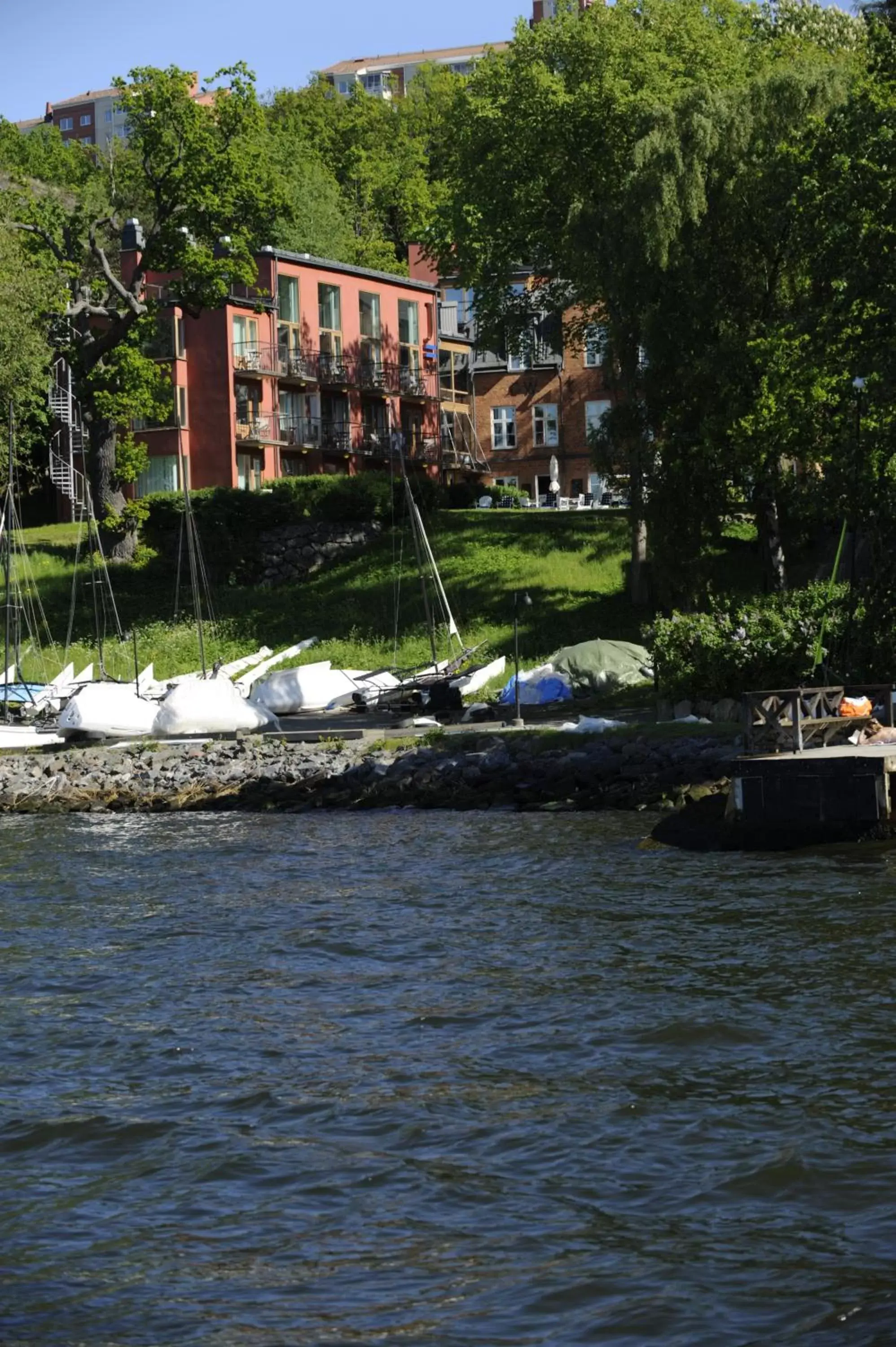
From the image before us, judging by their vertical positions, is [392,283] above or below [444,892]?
above

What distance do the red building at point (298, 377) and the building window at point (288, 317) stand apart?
52mm

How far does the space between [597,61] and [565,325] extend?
31.0 ft

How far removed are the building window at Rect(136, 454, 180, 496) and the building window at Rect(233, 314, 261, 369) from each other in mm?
4578

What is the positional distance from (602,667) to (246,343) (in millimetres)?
33463

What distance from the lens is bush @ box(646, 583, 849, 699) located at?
108ft

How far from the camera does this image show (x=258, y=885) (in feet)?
77.0

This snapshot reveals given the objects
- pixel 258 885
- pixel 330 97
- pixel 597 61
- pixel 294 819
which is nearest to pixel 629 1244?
pixel 258 885

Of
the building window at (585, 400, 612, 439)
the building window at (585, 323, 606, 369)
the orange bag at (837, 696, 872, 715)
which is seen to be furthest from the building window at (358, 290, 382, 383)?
the orange bag at (837, 696, 872, 715)

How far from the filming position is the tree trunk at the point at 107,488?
59.8 metres

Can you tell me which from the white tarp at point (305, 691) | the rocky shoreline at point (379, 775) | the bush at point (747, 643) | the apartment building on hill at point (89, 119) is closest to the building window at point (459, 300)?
the white tarp at point (305, 691)

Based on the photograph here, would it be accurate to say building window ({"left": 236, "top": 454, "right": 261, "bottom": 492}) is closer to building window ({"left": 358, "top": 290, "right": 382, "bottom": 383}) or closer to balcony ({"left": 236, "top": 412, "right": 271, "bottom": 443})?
balcony ({"left": 236, "top": 412, "right": 271, "bottom": 443})

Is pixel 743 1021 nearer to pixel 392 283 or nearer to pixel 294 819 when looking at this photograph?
pixel 294 819

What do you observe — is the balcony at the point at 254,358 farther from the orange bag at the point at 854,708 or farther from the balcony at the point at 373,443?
the orange bag at the point at 854,708

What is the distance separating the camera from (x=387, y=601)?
53.9m
